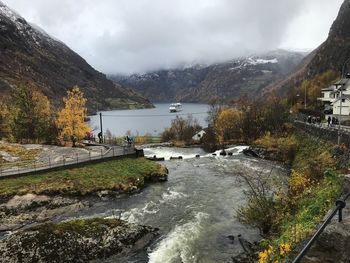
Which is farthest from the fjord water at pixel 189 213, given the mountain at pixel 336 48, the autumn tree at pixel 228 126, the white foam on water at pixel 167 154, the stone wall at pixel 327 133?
the mountain at pixel 336 48

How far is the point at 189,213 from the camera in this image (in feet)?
115

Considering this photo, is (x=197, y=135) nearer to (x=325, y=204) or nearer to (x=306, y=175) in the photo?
(x=306, y=175)

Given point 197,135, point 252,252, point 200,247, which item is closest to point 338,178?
point 252,252

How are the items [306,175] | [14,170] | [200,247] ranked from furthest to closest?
1. [14,170]
2. [306,175]
3. [200,247]

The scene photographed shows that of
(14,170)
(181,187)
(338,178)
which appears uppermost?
(338,178)

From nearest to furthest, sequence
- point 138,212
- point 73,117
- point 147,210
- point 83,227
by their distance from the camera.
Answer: point 83,227 < point 138,212 < point 147,210 < point 73,117

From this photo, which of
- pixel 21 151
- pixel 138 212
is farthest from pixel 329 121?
pixel 21 151

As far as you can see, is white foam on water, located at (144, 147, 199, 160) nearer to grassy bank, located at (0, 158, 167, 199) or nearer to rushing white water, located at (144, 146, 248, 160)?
rushing white water, located at (144, 146, 248, 160)

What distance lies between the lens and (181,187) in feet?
151

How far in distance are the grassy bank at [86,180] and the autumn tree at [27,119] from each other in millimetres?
23433

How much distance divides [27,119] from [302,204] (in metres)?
57.1

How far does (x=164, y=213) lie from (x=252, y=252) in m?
12.1

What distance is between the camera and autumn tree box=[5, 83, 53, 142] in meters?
67.6

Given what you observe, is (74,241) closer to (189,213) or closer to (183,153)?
(189,213)
